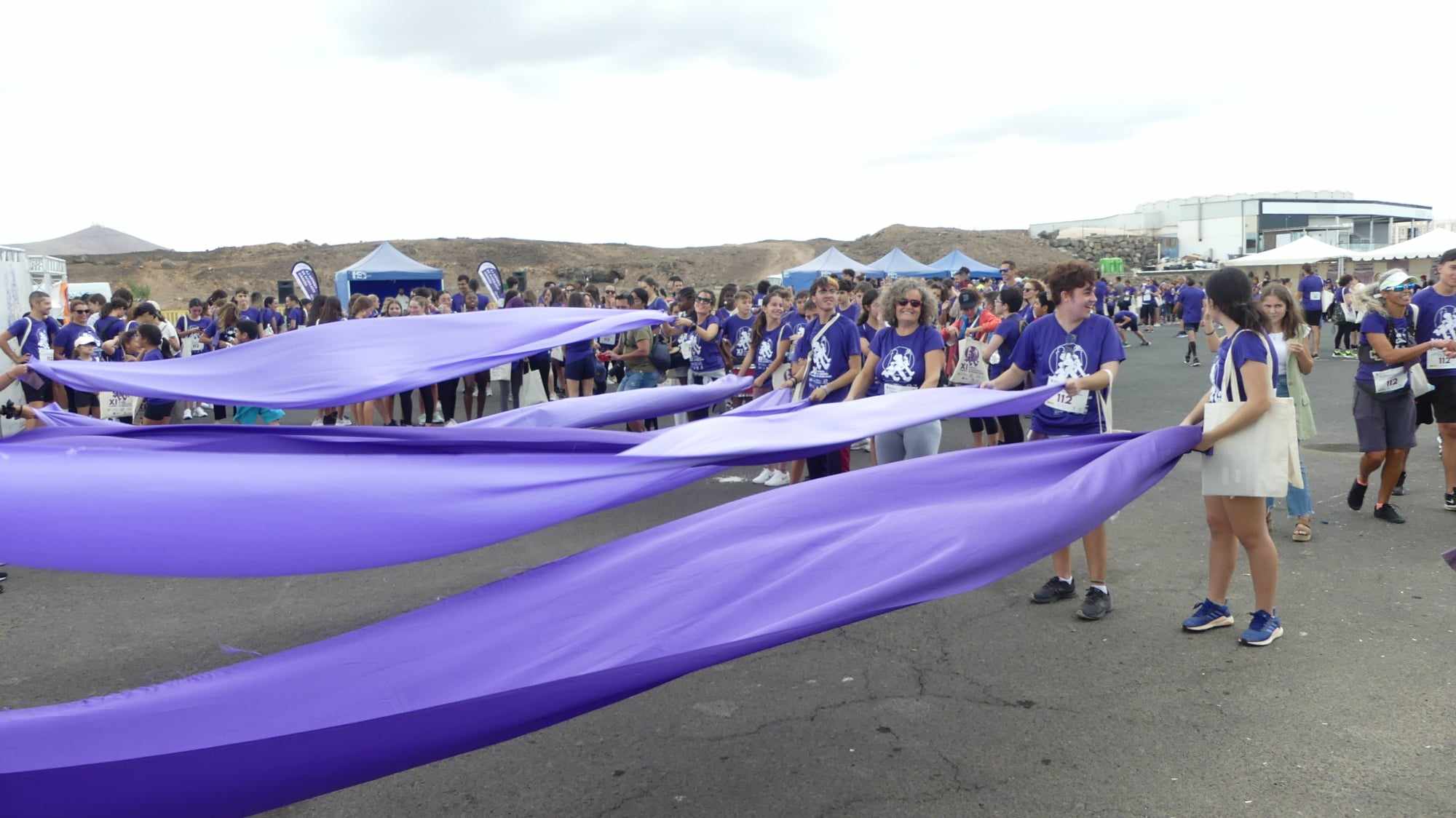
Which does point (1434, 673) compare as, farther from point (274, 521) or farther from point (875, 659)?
point (274, 521)

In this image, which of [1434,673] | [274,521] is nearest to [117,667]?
[274,521]

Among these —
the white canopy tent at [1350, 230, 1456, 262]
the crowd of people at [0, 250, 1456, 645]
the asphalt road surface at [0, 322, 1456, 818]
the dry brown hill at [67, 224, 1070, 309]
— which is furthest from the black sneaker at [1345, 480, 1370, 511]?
the dry brown hill at [67, 224, 1070, 309]

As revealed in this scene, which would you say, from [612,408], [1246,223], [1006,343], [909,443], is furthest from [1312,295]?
[1246,223]

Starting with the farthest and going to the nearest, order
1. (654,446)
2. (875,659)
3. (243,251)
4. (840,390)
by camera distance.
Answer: (243,251), (840,390), (875,659), (654,446)

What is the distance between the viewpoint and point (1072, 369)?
5.23 m

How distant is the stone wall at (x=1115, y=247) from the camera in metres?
65.3

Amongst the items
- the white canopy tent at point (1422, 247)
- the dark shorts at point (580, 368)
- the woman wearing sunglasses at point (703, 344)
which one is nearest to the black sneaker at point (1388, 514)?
the woman wearing sunglasses at point (703, 344)

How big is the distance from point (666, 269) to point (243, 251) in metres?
30.4

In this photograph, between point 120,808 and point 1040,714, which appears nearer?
point 120,808

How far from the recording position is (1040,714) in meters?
4.06

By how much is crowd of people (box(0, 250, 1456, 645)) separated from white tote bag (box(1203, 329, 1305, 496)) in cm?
2

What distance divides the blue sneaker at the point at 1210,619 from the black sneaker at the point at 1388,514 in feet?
9.07

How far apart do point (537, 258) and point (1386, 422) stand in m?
70.1

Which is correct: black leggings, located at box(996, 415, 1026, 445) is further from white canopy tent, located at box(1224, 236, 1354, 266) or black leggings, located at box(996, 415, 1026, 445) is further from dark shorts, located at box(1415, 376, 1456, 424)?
white canopy tent, located at box(1224, 236, 1354, 266)
